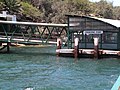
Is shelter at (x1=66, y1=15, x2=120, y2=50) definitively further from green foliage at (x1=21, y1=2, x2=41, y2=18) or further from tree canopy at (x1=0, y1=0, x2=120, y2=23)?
green foliage at (x1=21, y1=2, x2=41, y2=18)

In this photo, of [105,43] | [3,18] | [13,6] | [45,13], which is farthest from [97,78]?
[45,13]

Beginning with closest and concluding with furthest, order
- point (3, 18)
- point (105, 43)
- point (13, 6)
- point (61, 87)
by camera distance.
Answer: point (61, 87) < point (105, 43) < point (3, 18) < point (13, 6)

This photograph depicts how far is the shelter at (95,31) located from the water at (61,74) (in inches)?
155

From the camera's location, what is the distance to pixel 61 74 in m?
33.5

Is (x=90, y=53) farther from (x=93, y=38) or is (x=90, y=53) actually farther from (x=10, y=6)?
(x=10, y=6)

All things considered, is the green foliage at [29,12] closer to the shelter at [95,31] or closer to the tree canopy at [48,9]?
the tree canopy at [48,9]

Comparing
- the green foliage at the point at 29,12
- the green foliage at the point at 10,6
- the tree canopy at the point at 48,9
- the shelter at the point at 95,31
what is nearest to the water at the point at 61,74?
the shelter at the point at 95,31

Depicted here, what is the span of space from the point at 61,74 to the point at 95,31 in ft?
54.4

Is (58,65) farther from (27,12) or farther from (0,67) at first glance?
(27,12)

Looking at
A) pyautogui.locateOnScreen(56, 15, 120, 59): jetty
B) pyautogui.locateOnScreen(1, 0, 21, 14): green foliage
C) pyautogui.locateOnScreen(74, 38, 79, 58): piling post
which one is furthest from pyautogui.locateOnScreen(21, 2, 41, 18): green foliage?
pyautogui.locateOnScreen(74, 38, 79, 58): piling post

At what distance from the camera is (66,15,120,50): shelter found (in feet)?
157

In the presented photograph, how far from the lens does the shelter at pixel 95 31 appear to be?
47.7 metres

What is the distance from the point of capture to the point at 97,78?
30.9 metres

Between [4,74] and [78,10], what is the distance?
83807 millimetres
